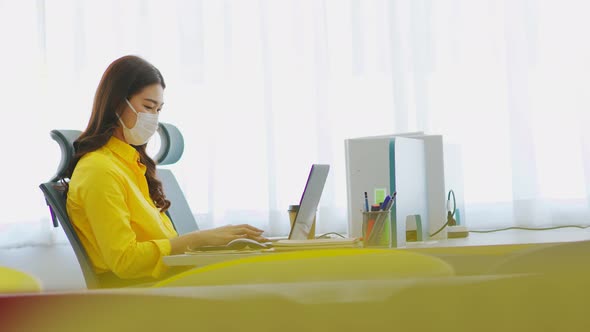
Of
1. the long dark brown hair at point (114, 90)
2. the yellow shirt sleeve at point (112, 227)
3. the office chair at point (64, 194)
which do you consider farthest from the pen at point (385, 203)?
the long dark brown hair at point (114, 90)

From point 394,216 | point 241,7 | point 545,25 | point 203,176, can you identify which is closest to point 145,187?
point 394,216

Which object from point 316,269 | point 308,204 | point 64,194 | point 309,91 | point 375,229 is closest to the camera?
point 316,269

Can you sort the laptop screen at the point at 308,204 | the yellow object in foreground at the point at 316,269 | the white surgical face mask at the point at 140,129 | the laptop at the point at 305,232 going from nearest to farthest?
the yellow object in foreground at the point at 316,269, the laptop at the point at 305,232, the laptop screen at the point at 308,204, the white surgical face mask at the point at 140,129

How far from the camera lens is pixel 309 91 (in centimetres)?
368

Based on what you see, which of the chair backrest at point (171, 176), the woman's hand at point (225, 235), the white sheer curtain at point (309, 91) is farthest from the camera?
the white sheer curtain at point (309, 91)

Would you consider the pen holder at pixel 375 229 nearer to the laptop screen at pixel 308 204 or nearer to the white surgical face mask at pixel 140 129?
the laptop screen at pixel 308 204

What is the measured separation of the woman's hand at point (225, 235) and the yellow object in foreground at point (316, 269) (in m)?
1.70

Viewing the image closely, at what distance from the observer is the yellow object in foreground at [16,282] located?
1.03 feet

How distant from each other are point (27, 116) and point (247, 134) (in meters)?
1.13

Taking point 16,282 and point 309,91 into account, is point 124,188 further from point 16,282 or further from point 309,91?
point 16,282

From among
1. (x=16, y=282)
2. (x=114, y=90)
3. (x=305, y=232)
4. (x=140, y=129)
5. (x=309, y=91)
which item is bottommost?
(x=305, y=232)

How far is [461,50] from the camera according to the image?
3662 millimetres

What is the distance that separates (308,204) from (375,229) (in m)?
0.36

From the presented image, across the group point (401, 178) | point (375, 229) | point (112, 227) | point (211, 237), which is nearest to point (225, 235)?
point (211, 237)
